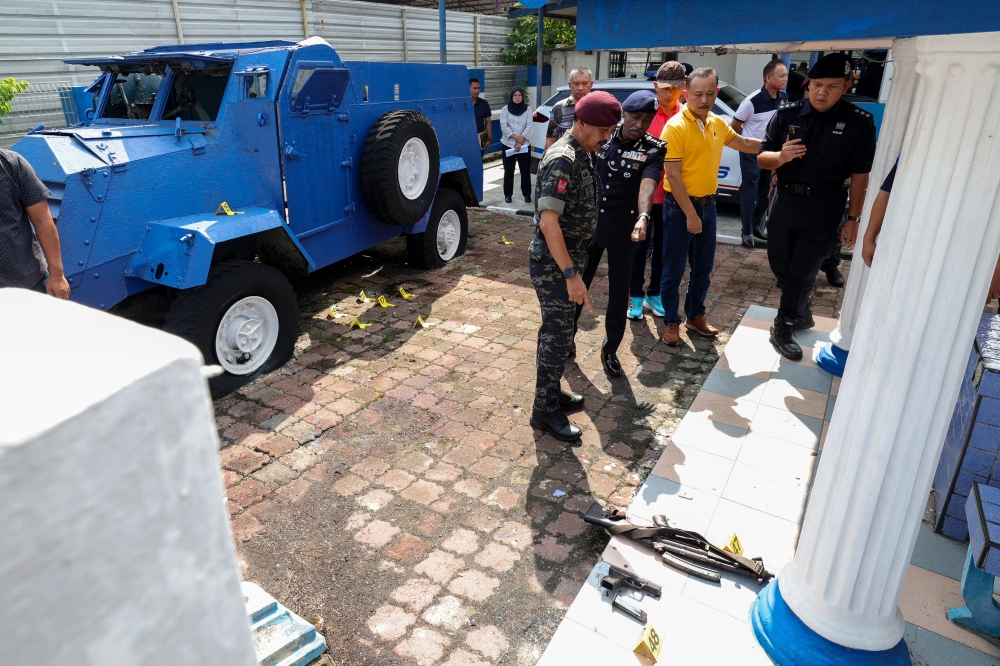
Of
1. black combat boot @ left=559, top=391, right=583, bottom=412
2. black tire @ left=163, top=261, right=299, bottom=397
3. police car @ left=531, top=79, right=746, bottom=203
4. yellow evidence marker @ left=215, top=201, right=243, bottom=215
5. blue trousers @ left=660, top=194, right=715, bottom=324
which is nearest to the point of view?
black tire @ left=163, top=261, right=299, bottom=397

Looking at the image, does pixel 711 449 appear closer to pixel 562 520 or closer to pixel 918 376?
pixel 562 520

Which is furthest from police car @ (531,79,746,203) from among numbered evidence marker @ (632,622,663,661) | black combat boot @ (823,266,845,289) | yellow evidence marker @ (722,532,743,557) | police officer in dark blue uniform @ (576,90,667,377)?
numbered evidence marker @ (632,622,663,661)

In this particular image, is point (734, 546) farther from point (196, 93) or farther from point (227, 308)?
point (196, 93)

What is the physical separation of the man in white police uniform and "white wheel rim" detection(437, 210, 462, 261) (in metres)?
2.99

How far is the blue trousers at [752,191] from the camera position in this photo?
7.21m

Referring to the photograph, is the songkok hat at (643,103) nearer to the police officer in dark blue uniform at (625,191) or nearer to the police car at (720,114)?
the police officer in dark blue uniform at (625,191)

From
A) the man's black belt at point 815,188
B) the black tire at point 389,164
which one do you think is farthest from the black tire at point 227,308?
the man's black belt at point 815,188

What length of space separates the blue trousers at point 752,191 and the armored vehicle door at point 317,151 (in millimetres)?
4360

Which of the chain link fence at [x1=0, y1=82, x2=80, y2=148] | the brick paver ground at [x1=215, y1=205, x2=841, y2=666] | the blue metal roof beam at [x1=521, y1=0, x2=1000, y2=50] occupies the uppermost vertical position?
the blue metal roof beam at [x1=521, y1=0, x2=1000, y2=50]

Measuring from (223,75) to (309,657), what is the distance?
4.03m

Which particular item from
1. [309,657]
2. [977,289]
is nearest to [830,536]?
[977,289]

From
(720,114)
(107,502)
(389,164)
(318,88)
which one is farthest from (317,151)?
(720,114)

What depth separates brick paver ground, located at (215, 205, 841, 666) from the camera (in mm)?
2666

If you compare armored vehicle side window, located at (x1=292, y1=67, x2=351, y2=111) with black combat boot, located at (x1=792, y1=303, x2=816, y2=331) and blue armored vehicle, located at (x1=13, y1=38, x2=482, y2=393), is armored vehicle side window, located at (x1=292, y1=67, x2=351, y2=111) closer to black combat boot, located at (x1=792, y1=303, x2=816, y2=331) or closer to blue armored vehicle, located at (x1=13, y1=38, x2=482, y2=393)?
blue armored vehicle, located at (x1=13, y1=38, x2=482, y2=393)
